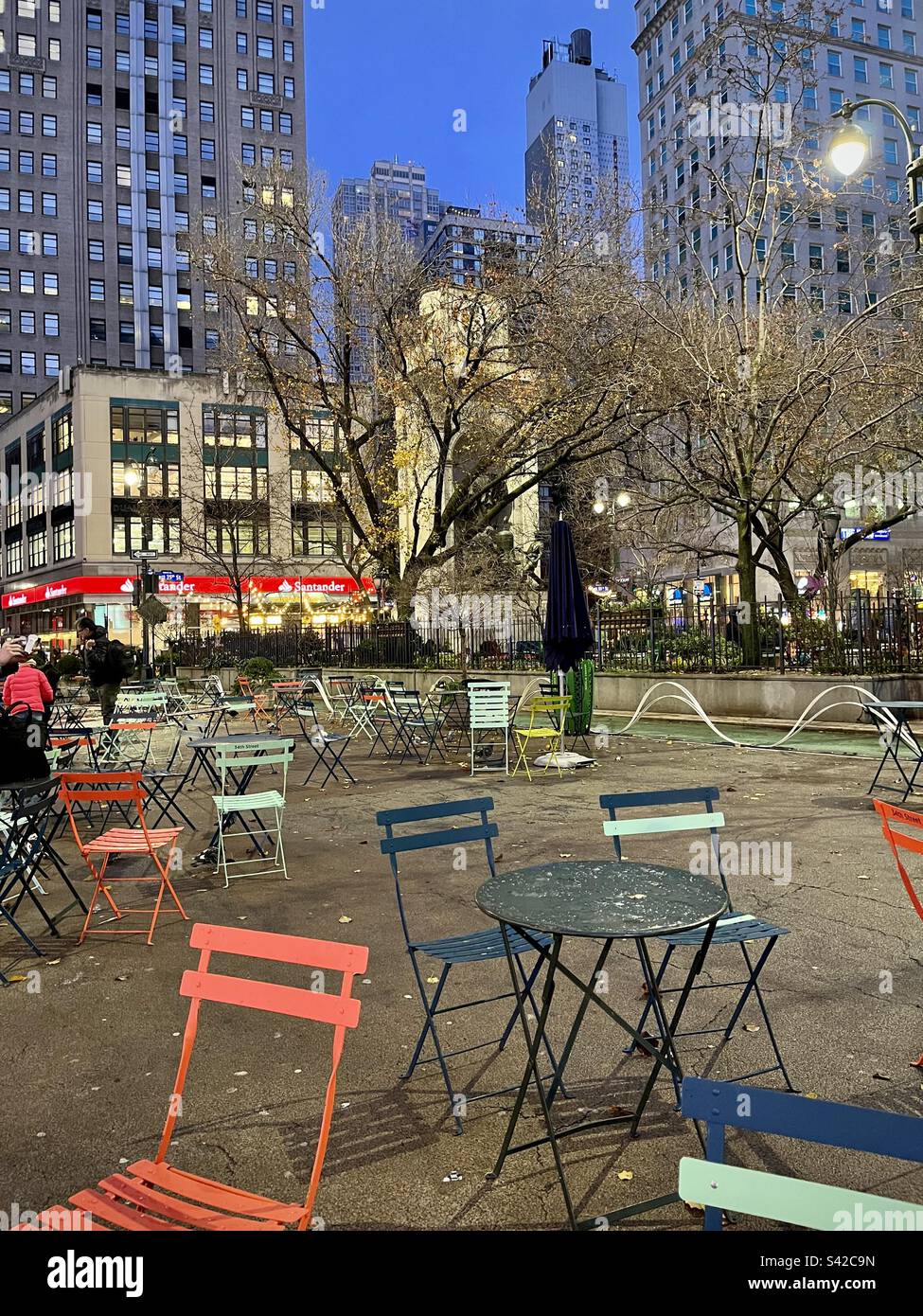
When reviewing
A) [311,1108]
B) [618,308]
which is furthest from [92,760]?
[618,308]

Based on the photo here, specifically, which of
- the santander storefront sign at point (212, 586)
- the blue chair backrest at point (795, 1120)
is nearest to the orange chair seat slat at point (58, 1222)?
the blue chair backrest at point (795, 1120)

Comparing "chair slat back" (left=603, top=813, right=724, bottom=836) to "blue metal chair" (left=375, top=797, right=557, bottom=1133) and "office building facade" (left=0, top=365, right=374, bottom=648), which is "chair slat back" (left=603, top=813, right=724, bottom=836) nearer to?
"blue metal chair" (left=375, top=797, right=557, bottom=1133)

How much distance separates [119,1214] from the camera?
89.4 inches

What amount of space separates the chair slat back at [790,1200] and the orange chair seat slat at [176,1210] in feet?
3.97

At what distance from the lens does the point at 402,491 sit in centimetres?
2816

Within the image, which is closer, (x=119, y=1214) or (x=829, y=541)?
(x=119, y=1214)

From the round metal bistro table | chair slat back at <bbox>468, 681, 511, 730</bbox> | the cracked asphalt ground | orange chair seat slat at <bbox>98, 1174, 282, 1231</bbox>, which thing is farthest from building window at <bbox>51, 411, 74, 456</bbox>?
orange chair seat slat at <bbox>98, 1174, 282, 1231</bbox>

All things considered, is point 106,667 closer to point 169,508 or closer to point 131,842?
point 131,842

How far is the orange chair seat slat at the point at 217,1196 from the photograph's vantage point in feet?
7.50

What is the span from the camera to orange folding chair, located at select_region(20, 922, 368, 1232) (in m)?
2.28

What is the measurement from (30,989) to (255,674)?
23102 millimetres

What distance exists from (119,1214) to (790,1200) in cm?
167

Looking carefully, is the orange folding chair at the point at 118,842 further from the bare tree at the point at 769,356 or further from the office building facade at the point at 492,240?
the office building facade at the point at 492,240

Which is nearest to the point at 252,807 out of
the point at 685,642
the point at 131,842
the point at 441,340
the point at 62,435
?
the point at 131,842
